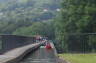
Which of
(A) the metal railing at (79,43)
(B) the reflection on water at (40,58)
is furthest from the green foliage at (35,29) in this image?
(B) the reflection on water at (40,58)

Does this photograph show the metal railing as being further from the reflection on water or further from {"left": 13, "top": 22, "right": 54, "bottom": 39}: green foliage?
{"left": 13, "top": 22, "right": 54, "bottom": 39}: green foliage

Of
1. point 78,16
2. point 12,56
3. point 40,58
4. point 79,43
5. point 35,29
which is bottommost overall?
point 35,29

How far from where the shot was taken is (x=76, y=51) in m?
37.2

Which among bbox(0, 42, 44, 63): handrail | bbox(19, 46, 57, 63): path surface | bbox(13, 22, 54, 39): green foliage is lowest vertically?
bbox(13, 22, 54, 39): green foliage

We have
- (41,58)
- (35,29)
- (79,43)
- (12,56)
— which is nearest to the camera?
(12,56)

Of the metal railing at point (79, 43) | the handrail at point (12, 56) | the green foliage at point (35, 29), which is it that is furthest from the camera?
the green foliage at point (35, 29)

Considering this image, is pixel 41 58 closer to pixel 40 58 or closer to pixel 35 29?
pixel 40 58

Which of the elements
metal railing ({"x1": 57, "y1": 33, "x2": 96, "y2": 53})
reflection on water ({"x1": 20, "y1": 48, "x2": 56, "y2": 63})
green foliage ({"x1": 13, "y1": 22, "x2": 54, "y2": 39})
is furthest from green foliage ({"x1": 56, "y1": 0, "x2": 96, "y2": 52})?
green foliage ({"x1": 13, "y1": 22, "x2": 54, "y2": 39})

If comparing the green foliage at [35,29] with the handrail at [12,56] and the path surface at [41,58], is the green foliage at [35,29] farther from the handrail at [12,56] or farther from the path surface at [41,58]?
the handrail at [12,56]

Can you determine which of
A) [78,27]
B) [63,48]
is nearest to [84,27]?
[78,27]

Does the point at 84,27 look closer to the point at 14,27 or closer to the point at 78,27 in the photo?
the point at 78,27

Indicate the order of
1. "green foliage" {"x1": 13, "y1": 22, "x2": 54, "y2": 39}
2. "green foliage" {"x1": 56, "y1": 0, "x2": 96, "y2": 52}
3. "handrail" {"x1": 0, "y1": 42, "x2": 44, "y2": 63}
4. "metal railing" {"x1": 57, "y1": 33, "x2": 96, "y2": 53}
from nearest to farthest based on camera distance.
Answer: "handrail" {"x1": 0, "y1": 42, "x2": 44, "y2": 63} → "metal railing" {"x1": 57, "y1": 33, "x2": 96, "y2": 53} → "green foliage" {"x1": 56, "y1": 0, "x2": 96, "y2": 52} → "green foliage" {"x1": 13, "y1": 22, "x2": 54, "y2": 39}

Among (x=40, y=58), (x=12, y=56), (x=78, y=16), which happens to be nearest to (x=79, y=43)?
(x=40, y=58)

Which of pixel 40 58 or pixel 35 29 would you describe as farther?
pixel 35 29
